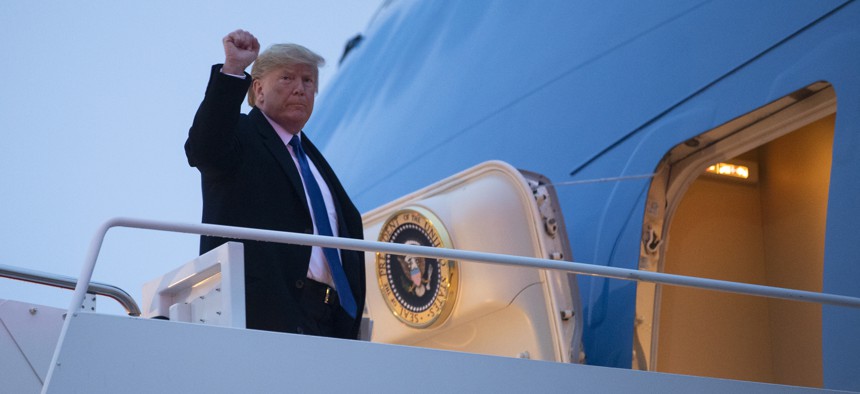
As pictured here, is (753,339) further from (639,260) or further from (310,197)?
(310,197)

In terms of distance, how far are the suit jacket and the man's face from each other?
8 centimetres

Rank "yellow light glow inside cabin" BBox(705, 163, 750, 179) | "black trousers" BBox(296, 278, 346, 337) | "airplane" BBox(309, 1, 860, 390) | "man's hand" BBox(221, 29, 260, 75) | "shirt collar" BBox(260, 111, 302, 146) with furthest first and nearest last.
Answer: "yellow light glow inside cabin" BBox(705, 163, 750, 179) < "airplane" BBox(309, 1, 860, 390) < "shirt collar" BBox(260, 111, 302, 146) < "black trousers" BBox(296, 278, 346, 337) < "man's hand" BBox(221, 29, 260, 75)

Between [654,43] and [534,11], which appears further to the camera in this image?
[534,11]

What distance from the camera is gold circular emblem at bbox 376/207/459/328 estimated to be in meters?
6.41

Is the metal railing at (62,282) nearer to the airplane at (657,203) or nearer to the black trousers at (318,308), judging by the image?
the airplane at (657,203)

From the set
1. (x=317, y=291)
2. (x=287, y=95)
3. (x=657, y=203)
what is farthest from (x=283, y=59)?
(x=657, y=203)

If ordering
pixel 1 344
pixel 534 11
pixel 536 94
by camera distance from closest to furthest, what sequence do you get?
pixel 1 344 < pixel 536 94 < pixel 534 11

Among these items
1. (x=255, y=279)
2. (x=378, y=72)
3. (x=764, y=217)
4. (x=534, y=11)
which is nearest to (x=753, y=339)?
(x=764, y=217)

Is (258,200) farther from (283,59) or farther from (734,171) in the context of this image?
(734,171)

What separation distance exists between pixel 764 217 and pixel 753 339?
0.80m

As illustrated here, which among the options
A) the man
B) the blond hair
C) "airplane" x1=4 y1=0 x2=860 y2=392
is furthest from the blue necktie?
"airplane" x1=4 y1=0 x2=860 y2=392

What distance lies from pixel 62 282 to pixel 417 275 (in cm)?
218

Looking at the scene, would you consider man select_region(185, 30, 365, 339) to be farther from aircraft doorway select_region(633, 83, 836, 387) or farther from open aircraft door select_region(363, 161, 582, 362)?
aircraft doorway select_region(633, 83, 836, 387)

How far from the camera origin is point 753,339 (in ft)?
23.3
